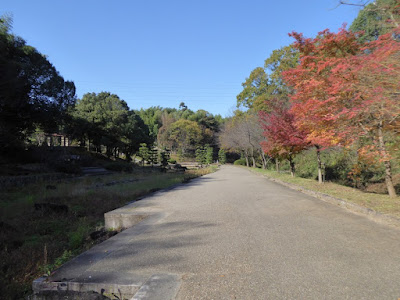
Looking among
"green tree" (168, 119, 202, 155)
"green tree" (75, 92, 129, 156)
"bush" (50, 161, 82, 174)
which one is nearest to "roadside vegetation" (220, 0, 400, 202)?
"bush" (50, 161, 82, 174)

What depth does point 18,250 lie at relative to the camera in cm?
499

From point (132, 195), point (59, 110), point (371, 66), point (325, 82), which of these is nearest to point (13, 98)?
point (59, 110)

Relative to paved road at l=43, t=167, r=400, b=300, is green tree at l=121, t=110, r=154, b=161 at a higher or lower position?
higher

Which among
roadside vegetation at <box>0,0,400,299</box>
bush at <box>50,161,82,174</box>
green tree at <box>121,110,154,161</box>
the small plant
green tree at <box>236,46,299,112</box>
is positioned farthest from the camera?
green tree at <box>121,110,154,161</box>

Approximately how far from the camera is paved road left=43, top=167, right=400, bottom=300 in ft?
8.61

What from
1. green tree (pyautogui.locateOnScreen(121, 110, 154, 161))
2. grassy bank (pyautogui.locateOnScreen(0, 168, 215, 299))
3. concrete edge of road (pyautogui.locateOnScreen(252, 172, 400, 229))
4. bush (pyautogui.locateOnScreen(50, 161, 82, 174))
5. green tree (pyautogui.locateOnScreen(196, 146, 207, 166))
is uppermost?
green tree (pyautogui.locateOnScreen(121, 110, 154, 161))

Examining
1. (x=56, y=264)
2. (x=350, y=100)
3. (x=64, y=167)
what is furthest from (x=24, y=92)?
(x=350, y=100)

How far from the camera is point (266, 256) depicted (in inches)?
136

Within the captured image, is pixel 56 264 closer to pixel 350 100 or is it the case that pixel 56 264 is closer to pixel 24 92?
pixel 350 100

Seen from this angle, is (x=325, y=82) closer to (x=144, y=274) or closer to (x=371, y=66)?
(x=371, y=66)

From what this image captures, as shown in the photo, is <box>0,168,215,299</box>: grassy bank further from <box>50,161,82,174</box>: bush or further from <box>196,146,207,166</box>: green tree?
<box>196,146,207,166</box>: green tree

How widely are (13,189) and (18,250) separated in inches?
347

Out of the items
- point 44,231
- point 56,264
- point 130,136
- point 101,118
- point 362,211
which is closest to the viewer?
point 56,264

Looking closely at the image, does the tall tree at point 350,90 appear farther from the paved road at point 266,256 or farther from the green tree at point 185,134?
the green tree at point 185,134
